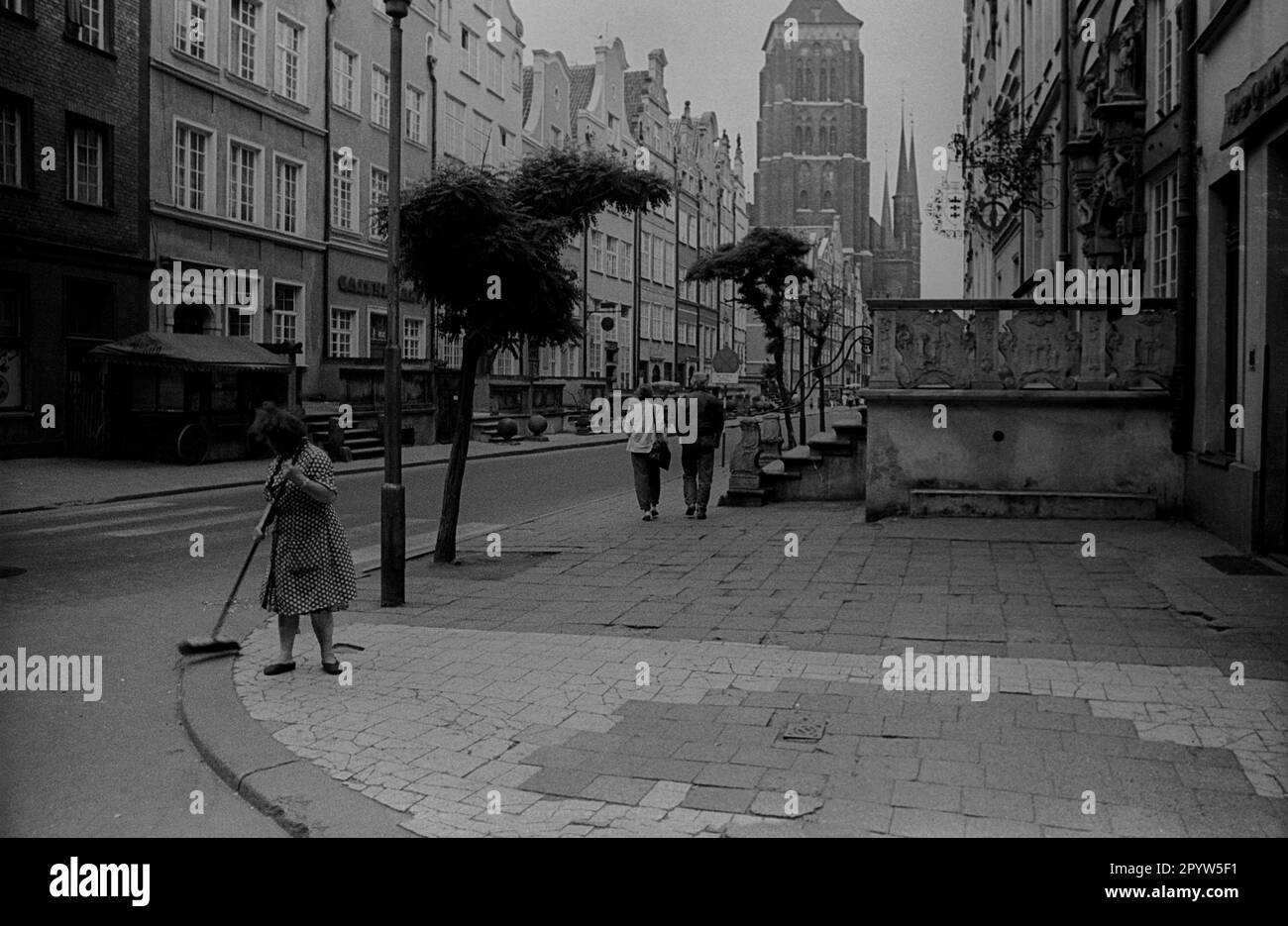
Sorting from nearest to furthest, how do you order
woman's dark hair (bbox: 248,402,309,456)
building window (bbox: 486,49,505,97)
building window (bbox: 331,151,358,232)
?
woman's dark hair (bbox: 248,402,309,456), building window (bbox: 486,49,505,97), building window (bbox: 331,151,358,232)

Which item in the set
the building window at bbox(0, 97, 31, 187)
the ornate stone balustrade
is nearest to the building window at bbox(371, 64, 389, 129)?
the building window at bbox(0, 97, 31, 187)

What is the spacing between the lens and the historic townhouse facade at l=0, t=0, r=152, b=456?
22109mm

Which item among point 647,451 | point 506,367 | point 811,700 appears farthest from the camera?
point 506,367

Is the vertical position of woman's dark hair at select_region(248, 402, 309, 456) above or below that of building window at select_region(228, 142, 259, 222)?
below

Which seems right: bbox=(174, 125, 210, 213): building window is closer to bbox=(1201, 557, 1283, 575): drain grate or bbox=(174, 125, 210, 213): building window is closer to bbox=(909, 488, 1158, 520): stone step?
bbox=(909, 488, 1158, 520): stone step

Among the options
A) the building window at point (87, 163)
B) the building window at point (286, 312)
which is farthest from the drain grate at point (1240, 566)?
the building window at point (286, 312)

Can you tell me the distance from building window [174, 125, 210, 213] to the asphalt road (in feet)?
36.1

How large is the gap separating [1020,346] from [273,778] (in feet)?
31.8

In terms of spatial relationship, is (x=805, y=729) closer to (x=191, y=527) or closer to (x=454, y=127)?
(x=191, y=527)

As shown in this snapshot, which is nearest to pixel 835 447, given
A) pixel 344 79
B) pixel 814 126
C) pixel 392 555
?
pixel 814 126

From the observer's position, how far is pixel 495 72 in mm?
21781

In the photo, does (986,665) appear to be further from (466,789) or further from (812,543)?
(812,543)

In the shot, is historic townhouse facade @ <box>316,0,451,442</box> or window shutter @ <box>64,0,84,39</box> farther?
historic townhouse facade @ <box>316,0,451,442</box>
